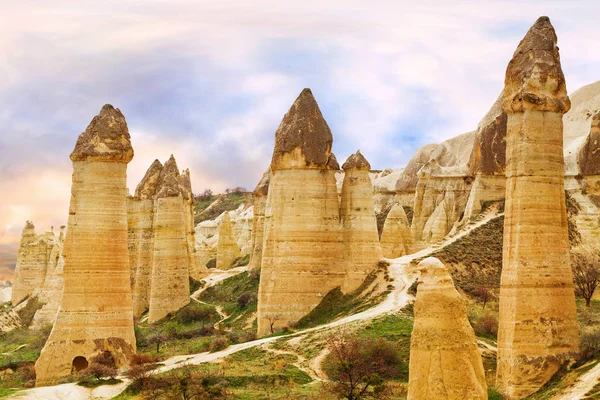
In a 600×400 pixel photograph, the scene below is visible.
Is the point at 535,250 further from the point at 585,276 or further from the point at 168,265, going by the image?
the point at 168,265

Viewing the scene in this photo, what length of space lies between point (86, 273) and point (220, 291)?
2192cm

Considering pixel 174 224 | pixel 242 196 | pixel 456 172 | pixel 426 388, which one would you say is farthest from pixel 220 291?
pixel 242 196

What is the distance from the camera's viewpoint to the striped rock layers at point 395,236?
54781 mm

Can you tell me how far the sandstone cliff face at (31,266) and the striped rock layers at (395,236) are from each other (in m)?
25.0

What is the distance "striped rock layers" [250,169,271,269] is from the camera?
58.6m

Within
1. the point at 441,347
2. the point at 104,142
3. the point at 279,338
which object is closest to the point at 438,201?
the point at 279,338

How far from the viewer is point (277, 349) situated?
3691 cm

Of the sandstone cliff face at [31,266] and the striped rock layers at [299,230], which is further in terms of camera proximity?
the sandstone cliff face at [31,266]

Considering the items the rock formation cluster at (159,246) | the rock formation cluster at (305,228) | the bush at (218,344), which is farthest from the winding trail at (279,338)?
the rock formation cluster at (159,246)

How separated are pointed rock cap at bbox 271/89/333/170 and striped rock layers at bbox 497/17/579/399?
13681 millimetres

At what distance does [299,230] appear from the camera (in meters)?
42.7

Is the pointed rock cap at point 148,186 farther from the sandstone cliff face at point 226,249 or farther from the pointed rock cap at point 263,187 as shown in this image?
the sandstone cliff face at point 226,249

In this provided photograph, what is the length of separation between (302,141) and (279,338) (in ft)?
28.8

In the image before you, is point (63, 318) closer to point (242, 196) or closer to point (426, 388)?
point (426, 388)
